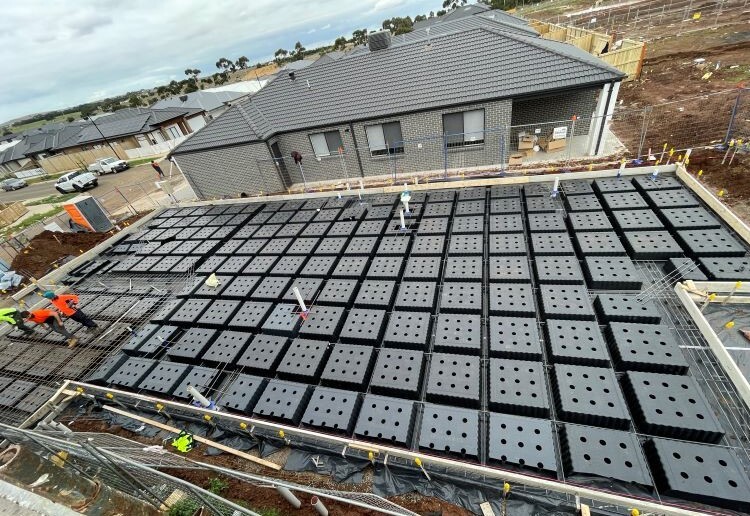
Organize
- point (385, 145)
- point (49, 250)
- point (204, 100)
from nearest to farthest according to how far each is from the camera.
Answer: point (385, 145)
point (49, 250)
point (204, 100)

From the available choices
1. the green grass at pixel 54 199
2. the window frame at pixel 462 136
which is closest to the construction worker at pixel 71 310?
the window frame at pixel 462 136

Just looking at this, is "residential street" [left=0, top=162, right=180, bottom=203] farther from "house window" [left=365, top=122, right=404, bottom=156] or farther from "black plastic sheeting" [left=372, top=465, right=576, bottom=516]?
"black plastic sheeting" [left=372, top=465, right=576, bottom=516]

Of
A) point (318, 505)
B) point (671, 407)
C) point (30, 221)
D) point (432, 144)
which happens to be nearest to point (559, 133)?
point (432, 144)

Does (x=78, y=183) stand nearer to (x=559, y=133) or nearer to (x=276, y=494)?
(x=276, y=494)

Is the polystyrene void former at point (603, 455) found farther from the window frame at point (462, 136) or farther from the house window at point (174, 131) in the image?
the house window at point (174, 131)

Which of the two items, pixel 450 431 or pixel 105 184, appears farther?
pixel 105 184

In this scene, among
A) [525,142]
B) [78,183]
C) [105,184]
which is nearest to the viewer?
[525,142]

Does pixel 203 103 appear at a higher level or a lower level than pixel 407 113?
lower

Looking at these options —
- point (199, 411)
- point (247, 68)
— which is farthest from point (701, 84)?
point (247, 68)
